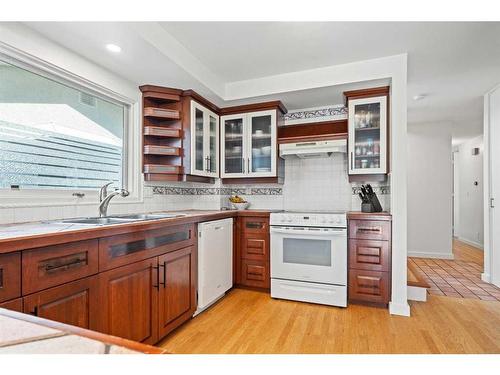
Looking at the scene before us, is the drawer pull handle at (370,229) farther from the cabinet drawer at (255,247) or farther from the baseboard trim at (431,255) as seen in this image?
the baseboard trim at (431,255)

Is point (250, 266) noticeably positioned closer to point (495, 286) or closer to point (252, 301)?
point (252, 301)

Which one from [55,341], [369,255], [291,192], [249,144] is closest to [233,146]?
[249,144]

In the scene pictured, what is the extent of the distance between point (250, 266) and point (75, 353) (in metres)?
2.77

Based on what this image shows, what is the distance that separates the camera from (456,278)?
12.0ft

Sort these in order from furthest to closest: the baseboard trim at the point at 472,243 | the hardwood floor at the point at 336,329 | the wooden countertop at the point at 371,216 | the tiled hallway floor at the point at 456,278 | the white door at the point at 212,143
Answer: the baseboard trim at the point at 472,243 < the white door at the point at 212,143 < the tiled hallway floor at the point at 456,278 < the wooden countertop at the point at 371,216 < the hardwood floor at the point at 336,329

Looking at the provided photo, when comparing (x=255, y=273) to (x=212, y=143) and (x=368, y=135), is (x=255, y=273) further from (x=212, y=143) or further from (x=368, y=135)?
(x=368, y=135)

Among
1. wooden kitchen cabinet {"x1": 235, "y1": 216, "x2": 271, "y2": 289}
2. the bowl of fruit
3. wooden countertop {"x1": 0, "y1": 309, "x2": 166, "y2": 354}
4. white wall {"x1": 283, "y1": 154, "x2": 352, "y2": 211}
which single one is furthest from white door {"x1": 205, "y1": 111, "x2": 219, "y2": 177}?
wooden countertop {"x1": 0, "y1": 309, "x2": 166, "y2": 354}

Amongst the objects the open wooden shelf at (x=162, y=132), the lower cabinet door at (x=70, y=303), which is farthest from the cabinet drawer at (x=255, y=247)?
the lower cabinet door at (x=70, y=303)

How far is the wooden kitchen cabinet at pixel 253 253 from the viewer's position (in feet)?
10.1

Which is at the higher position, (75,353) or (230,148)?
(230,148)

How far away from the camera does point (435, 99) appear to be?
3811 millimetres

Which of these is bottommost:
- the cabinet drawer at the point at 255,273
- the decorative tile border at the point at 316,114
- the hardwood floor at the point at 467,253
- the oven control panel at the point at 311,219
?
the hardwood floor at the point at 467,253

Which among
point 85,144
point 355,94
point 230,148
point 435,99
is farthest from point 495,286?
point 85,144

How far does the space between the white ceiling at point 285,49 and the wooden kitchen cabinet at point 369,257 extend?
1.40 metres
